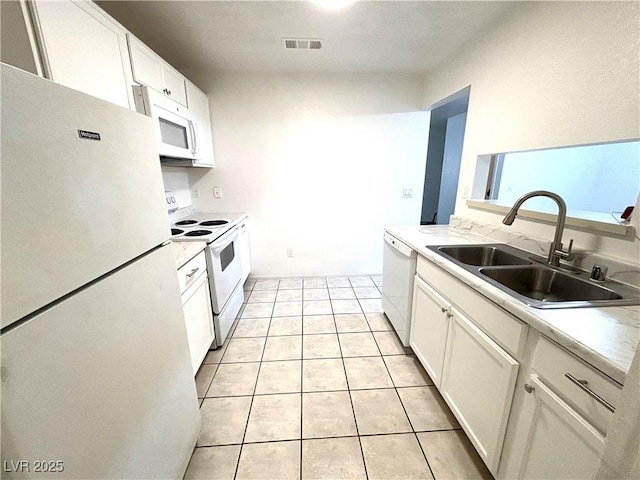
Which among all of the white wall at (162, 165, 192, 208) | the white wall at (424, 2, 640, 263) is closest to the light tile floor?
the white wall at (424, 2, 640, 263)

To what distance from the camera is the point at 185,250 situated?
1.68 meters

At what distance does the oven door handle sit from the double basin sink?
5.07 feet

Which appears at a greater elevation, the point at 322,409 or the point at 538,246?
the point at 538,246

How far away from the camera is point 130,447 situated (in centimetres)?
81

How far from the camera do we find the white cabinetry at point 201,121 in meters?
2.42

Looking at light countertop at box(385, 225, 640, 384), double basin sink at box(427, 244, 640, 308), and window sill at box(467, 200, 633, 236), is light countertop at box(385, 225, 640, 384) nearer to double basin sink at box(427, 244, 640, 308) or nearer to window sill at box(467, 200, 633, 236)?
double basin sink at box(427, 244, 640, 308)

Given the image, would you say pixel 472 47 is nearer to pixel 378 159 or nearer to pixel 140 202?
pixel 378 159

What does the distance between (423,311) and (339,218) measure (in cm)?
182

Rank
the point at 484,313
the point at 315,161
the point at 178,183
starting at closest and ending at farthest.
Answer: the point at 484,313 < the point at 178,183 < the point at 315,161

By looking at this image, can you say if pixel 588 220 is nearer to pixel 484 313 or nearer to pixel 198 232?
pixel 484 313

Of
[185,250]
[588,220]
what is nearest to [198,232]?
[185,250]

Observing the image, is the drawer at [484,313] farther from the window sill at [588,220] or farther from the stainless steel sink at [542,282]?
the window sill at [588,220]

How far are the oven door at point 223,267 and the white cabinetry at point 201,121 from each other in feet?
2.72

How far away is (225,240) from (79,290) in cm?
156
